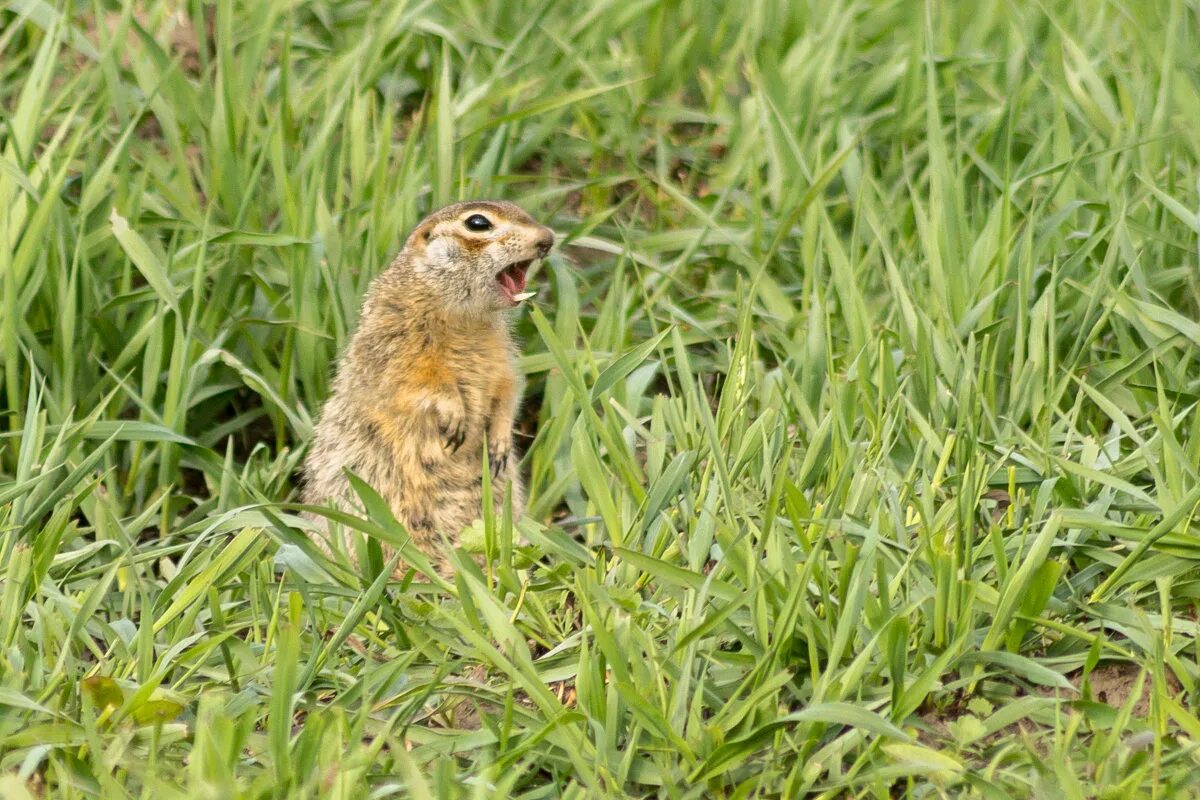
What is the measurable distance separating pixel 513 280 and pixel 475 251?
20cm

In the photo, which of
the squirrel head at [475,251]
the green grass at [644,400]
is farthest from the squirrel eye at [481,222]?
the green grass at [644,400]

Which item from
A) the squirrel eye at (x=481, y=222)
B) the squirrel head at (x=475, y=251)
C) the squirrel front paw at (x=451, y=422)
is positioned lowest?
the squirrel front paw at (x=451, y=422)

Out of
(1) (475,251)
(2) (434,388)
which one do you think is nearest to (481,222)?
(1) (475,251)

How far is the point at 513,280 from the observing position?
478 centimetres

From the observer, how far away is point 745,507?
3.74 m

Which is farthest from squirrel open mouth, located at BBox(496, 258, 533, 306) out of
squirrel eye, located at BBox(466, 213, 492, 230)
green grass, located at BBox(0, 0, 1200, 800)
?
green grass, located at BBox(0, 0, 1200, 800)

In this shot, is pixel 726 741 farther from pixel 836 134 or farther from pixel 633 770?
pixel 836 134

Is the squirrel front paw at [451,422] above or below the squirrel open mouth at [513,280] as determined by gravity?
below

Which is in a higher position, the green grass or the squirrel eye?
the squirrel eye

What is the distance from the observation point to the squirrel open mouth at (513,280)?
4.69 meters

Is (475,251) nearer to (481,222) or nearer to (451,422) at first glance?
(481,222)

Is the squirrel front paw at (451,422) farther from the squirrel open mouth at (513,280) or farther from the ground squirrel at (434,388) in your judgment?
the squirrel open mouth at (513,280)

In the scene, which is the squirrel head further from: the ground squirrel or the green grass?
the green grass

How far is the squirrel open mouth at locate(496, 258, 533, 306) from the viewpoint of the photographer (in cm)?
469
